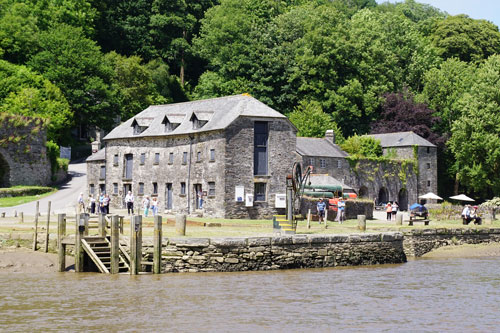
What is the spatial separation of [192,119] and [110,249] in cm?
2441

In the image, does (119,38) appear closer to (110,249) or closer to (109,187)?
(109,187)

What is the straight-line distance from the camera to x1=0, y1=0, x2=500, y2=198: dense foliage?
74.2 m

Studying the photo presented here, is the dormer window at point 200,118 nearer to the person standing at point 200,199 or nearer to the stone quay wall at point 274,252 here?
the person standing at point 200,199

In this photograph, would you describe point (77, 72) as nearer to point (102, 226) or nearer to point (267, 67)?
point (267, 67)

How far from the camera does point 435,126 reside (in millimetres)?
85438

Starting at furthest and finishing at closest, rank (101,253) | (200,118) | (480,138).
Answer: (480,138) < (200,118) < (101,253)

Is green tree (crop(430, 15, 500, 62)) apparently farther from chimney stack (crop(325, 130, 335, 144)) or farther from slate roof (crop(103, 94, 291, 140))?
slate roof (crop(103, 94, 291, 140))

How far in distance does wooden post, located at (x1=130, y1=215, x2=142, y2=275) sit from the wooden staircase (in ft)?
2.64

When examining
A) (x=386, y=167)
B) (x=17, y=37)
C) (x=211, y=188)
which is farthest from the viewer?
(x=17, y=37)

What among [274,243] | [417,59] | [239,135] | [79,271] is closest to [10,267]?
[79,271]

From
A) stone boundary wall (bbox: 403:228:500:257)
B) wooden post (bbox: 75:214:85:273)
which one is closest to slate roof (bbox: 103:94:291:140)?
stone boundary wall (bbox: 403:228:500:257)

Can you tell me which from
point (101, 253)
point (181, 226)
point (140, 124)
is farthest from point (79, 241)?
point (140, 124)

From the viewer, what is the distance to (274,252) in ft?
104

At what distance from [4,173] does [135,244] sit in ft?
115
